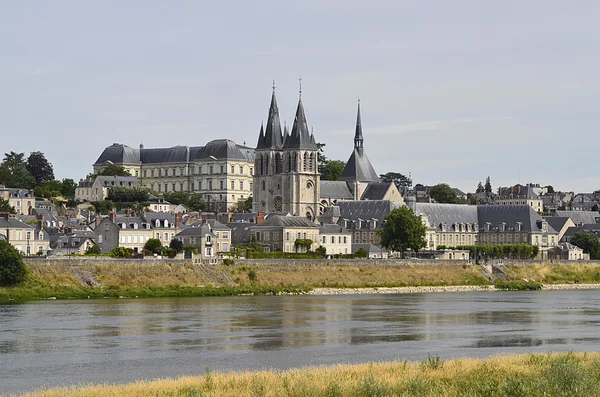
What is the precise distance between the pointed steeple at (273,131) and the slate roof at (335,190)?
329 inches

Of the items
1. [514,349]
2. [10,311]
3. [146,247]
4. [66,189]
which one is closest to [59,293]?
[10,311]

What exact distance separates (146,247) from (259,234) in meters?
16.4

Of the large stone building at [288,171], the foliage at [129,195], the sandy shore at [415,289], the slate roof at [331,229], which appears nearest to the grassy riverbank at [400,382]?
the sandy shore at [415,289]

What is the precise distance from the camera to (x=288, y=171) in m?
128

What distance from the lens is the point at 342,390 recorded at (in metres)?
26.6

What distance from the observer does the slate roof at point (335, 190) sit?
135500mm

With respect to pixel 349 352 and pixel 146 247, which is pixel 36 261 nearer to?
pixel 146 247

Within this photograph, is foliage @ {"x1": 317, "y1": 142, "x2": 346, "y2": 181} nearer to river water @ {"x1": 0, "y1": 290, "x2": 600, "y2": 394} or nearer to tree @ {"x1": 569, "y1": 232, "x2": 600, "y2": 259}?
tree @ {"x1": 569, "y1": 232, "x2": 600, "y2": 259}

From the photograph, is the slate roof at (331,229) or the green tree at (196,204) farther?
the green tree at (196,204)

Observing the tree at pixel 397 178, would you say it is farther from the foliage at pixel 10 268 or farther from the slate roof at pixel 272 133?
the foliage at pixel 10 268

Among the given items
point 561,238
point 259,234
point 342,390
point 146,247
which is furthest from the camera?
point 561,238

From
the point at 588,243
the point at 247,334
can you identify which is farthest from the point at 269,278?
the point at 588,243

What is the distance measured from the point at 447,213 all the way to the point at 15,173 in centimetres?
5667

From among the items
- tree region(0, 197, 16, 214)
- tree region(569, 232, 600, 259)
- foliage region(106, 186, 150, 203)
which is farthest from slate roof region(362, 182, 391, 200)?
tree region(0, 197, 16, 214)
